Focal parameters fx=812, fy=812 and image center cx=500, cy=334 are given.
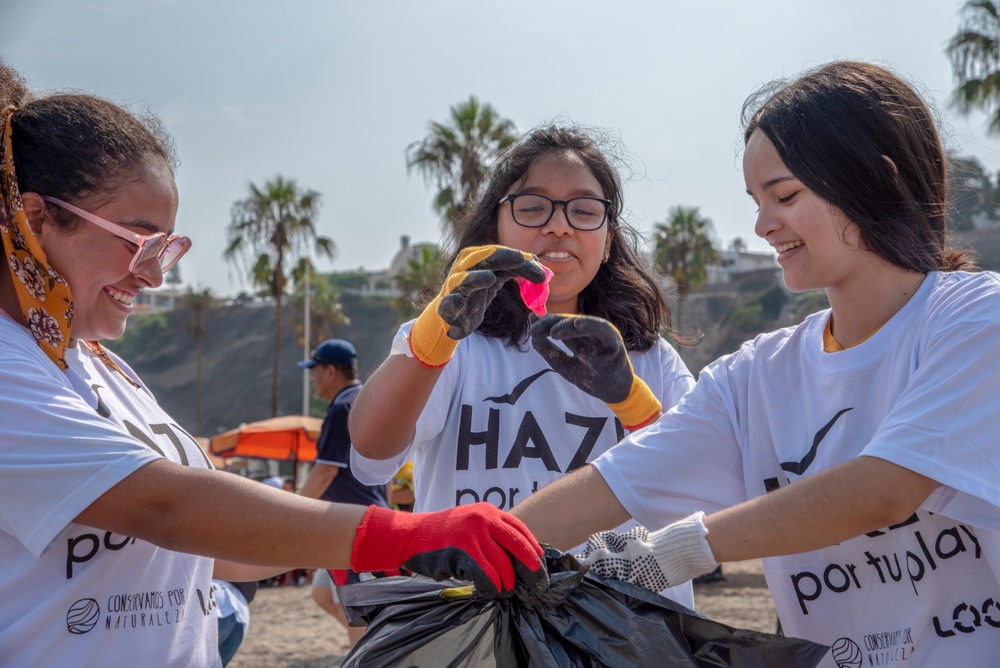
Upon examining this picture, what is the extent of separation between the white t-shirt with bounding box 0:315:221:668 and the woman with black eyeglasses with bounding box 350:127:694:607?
562 mm

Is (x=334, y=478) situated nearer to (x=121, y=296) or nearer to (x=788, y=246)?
(x=121, y=296)

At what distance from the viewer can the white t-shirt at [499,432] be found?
6.71 feet

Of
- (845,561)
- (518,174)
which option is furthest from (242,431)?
(845,561)

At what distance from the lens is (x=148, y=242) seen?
162cm

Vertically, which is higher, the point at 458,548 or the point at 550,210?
the point at 550,210

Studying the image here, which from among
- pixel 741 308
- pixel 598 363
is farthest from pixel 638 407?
pixel 741 308

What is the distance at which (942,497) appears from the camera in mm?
1401

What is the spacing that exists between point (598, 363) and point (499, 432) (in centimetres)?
32

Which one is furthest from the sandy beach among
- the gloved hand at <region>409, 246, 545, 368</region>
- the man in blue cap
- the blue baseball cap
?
the gloved hand at <region>409, 246, 545, 368</region>

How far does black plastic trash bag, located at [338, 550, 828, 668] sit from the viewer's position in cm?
140

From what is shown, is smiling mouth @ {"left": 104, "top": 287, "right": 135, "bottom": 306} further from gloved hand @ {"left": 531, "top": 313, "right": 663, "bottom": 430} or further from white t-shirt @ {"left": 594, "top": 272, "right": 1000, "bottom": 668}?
white t-shirt @ {"left": 594, "top": 272, "right": 1000, "bottom": 668}

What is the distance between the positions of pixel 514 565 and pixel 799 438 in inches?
26.0

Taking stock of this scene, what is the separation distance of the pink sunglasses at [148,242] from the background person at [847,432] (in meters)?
0.94

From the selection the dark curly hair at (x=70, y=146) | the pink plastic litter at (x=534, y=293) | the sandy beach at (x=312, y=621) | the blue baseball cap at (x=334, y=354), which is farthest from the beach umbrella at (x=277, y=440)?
the dark curly hair at (x=70, y=146)
